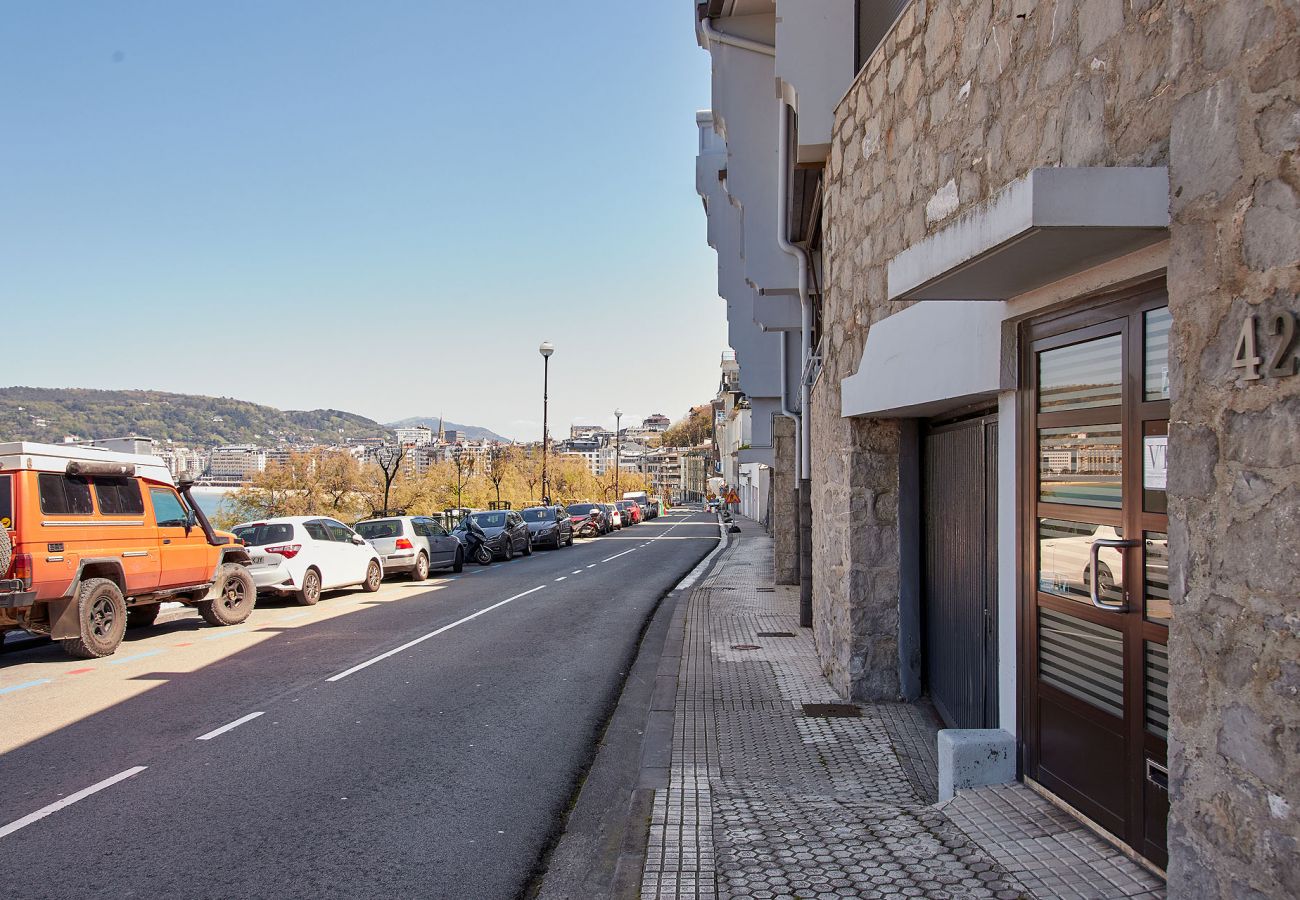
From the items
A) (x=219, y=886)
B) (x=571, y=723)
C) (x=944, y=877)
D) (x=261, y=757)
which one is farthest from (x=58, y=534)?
(x=944, y=877)

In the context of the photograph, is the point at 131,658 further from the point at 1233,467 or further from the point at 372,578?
the point at 1233,467

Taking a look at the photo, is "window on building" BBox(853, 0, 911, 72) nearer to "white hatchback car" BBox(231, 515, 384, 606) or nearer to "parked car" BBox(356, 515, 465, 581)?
"white hatchback car" BBox(231, 515, 384, 606)

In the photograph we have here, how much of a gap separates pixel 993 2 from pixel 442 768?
576cm

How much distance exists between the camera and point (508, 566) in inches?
1039

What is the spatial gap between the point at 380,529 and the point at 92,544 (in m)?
10.4

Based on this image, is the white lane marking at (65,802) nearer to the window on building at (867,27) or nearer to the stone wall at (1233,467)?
the stone wall at (1233,467)

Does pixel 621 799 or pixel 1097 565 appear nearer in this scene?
pixel 1097 565

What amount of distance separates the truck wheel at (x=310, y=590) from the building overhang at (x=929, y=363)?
12001 mm

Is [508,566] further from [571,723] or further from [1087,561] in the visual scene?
[1087,561]

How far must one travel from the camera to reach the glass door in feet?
12.5

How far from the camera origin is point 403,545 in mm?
21188

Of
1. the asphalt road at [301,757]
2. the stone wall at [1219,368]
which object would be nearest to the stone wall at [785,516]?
the asphalt road at [301,757]

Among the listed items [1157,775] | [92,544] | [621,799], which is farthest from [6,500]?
[1157,775]

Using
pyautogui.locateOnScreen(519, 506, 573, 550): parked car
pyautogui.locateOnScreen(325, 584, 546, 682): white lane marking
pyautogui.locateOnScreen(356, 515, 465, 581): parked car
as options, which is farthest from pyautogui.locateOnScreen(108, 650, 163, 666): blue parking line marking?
pyautogui.locateOnScreen(519, 506, 573, 550): parked car
